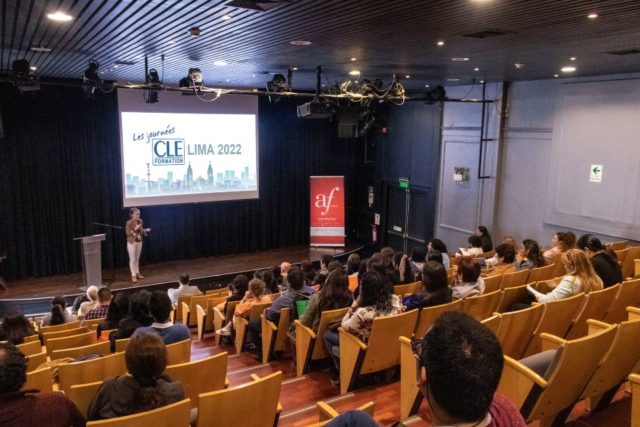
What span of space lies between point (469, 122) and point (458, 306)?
23.6 feet

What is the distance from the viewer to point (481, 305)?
4.37 meters

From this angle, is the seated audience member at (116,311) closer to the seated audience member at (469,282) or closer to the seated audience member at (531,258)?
the seated audience member at (469,282)

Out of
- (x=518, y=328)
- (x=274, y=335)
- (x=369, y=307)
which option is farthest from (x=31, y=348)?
(x=518, y=328)

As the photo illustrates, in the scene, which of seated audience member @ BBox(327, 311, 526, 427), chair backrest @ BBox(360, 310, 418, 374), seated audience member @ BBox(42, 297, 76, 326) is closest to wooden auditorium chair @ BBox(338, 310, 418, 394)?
chair backrest @ BBox(360, 310, 418, 374)

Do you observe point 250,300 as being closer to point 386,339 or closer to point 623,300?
point 386,339

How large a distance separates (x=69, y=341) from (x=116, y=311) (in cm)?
60

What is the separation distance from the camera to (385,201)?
43.3 feet

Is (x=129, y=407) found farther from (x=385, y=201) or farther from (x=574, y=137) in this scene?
(x=385, y=201)

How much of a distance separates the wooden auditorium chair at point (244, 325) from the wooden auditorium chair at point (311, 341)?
95 centimetres

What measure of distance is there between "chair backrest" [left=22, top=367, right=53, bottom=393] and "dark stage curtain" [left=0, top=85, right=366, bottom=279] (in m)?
8.05

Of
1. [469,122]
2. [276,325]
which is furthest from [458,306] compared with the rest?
[469,122]

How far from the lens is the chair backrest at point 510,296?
460cm

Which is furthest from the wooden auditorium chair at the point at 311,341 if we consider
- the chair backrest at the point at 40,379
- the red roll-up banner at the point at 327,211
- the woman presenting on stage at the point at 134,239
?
the red roll-up banner at the point at 327,211

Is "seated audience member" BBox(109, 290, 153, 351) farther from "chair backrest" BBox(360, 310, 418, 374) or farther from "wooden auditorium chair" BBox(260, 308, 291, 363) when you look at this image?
"chair backrest" BBox(360, 310, 418, 374)
